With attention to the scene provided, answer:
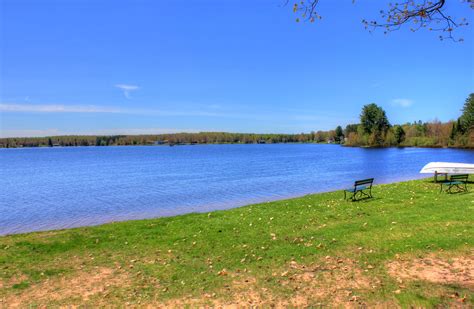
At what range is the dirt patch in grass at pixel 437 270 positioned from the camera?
20.4ft

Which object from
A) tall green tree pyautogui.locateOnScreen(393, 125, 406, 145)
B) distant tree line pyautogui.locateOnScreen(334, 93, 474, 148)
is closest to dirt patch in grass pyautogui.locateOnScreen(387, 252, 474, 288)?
distant tree line pyautogui.locateOnScreen(334, 93, 474, 148)

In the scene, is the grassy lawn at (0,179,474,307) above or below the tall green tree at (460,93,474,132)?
below

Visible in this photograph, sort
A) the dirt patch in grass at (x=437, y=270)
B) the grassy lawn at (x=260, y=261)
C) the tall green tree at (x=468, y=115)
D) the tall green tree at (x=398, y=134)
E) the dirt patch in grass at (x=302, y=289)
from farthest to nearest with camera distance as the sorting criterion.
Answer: the tall green tree at (x=398, y=134) < the tall green tree at (x=468, y=115) < the dirt patch in grass at (x=437, y=270) < the grassy lawn at (x=260, y=261) < the dirt patch in grass at (x=302, y=289)

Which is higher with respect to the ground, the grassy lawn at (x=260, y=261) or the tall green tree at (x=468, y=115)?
the tall green tree at (x=468, y=115)

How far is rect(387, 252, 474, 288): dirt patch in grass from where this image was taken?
621 centimetres

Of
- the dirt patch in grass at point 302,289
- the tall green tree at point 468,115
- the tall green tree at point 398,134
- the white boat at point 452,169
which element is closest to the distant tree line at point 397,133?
the tall green tree at point 398,134

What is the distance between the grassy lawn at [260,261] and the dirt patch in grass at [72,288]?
2 cm

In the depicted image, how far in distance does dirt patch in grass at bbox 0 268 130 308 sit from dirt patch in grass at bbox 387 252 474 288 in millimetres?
5369

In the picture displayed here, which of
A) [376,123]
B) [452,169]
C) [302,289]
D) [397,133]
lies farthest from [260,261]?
[397,133]

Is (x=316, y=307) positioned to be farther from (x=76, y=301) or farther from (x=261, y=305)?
(x=76, y=301)

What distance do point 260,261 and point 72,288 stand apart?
3.89 meters

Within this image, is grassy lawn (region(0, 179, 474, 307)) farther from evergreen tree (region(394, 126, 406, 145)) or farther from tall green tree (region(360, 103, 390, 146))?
evergreen tree (region(394, 126, 406, 145))

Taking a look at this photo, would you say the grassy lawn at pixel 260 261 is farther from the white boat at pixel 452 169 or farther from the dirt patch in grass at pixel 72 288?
the white boat at pixel 452 169

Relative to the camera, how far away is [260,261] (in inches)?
304
